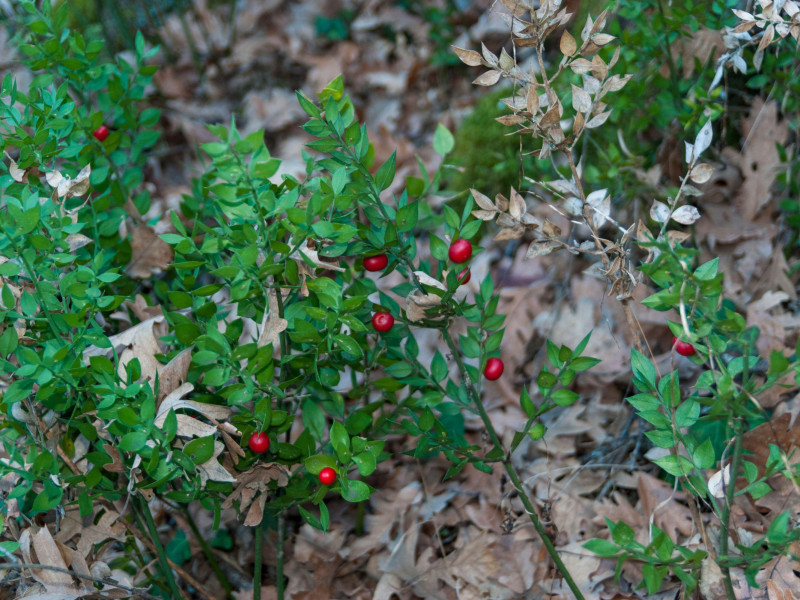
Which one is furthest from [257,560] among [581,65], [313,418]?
[581,65]

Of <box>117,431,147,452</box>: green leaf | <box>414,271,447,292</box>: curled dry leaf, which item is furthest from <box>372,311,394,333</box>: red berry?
<box>117,431,147,452</box>: green leaf

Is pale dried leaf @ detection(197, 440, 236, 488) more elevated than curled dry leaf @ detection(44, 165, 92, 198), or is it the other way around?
curled dry leaf @ detection(44, 165, 92, 198)

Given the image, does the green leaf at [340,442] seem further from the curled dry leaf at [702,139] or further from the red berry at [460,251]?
the curled dry leaf at [702,139]

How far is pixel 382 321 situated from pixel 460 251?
0.67 feet

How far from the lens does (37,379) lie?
1177 mm

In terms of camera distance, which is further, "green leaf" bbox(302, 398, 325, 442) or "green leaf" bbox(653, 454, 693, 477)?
"green leaf" bbox(302, 398, 325, 442)

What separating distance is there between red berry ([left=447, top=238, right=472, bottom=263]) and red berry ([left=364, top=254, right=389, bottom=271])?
134 mm

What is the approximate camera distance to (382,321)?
1322mm

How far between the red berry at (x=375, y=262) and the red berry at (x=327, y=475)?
0.40m

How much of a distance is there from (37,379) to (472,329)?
0.84 m

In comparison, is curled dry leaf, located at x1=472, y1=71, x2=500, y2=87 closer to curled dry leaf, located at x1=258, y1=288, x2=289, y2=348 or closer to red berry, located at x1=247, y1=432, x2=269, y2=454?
curled dry leaf, located at x1=258, y1=288, x2=289, y2=348

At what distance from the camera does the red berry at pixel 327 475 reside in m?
1.24

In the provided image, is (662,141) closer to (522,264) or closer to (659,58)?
(659,58)

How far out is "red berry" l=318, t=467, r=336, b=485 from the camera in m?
1.24
